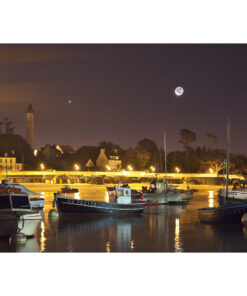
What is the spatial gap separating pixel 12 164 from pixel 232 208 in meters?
131

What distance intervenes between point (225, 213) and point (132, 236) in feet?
28.0

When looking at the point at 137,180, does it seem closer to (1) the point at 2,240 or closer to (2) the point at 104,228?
(2) the point at 104,228

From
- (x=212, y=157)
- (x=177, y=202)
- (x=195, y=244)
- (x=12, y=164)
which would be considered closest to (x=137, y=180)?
(x=212, y=157)

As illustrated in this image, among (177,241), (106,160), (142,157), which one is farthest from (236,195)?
(106,160)

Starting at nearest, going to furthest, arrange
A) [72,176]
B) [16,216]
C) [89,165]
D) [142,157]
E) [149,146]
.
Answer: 1. [16,216]
2. [72,176]
3. [142,157]
4. [149,146]
5. [89,165]

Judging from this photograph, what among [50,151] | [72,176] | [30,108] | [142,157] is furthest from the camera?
[50,151]

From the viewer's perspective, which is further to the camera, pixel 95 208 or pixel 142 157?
pixel 142 157

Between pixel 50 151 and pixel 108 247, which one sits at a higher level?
pixel 50 151

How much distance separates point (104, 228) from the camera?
38.6 metres

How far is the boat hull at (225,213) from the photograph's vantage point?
39406 mm

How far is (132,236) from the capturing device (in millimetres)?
34562

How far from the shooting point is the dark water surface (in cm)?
2955

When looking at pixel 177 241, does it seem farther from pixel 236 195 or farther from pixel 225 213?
pixel 236 195

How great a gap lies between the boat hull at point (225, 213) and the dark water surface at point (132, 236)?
0.66 meters
